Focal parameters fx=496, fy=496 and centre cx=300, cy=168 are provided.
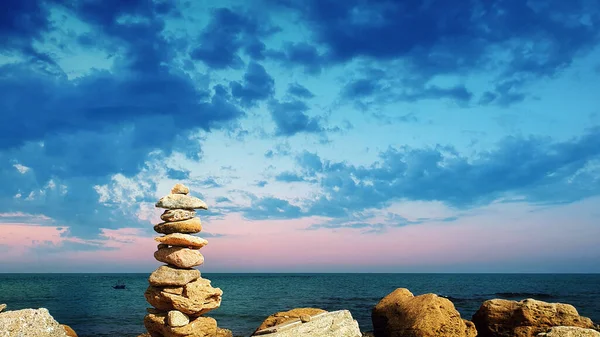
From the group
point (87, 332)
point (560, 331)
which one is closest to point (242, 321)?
point (87, 332)

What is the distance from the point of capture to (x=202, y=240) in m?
19.3

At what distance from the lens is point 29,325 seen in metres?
14.5

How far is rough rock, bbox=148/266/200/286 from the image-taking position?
60.7ft

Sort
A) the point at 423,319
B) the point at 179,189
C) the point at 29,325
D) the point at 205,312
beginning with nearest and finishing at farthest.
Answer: the point at 29,325, the point at 205,312, the point at 179,189, the point at 423,319

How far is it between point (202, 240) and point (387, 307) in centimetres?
965

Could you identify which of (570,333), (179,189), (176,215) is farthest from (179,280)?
(570,333)

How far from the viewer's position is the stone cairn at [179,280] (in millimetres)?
18391

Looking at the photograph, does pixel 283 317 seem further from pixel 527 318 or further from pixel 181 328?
pixel 527 318

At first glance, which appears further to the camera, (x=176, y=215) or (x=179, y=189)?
(x=179, y=189)

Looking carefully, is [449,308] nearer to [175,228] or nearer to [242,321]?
[175,228]

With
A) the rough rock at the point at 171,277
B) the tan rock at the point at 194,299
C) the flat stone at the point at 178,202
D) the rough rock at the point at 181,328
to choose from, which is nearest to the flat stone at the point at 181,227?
the flat stone at the point at 178,202

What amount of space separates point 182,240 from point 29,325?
19.1ft

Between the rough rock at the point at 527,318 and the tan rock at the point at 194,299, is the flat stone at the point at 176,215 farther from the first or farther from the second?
the rough rock at the point at 527,318

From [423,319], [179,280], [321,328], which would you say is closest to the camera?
[321,328]
